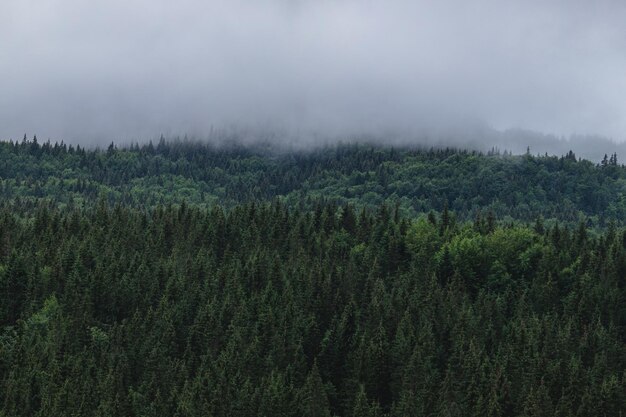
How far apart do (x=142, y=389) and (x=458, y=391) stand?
46.3m

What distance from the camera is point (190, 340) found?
464 feet

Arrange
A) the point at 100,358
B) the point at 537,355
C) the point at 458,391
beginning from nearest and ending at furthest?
the point at 458,391
the point at 537,355
the point at 100,358

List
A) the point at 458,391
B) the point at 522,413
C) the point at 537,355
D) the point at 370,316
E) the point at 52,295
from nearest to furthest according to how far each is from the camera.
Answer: the point at 522,413 < the point at 458,391 < the point at 537,355 < the point at 370,316 < the point at 52,295

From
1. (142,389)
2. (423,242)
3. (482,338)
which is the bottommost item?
(142,389)

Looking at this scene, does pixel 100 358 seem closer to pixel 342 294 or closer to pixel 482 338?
pixel 342 294

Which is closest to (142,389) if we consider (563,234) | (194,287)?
(194,287)

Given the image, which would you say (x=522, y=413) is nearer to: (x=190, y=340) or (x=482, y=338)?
(x=482, y=338)

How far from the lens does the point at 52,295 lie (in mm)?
157250

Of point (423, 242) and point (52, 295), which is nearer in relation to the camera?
point (52, 295)

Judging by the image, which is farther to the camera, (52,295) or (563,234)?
(563,234)

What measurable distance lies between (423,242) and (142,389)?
284ft

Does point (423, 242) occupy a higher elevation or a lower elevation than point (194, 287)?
higher

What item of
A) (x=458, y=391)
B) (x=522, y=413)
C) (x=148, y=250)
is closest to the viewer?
(x=522, y=413)

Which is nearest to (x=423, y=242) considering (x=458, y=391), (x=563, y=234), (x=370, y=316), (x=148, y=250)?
(x=563, y=234)
